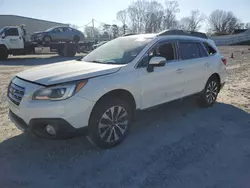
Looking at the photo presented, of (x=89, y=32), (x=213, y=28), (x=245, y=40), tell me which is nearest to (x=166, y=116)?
(x=89, y=32)

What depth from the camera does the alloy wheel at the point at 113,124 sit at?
356 cm

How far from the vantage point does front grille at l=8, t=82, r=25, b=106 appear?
11.0 ft

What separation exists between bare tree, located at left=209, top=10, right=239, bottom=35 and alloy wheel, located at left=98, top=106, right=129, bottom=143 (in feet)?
330

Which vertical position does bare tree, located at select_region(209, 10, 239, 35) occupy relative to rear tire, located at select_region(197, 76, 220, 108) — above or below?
above

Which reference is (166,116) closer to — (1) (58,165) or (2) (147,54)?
(2) (147,54)

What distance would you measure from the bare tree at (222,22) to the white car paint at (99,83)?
99218mm

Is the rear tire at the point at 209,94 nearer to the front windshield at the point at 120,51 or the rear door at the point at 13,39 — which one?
the front windshield at the point at 120,51

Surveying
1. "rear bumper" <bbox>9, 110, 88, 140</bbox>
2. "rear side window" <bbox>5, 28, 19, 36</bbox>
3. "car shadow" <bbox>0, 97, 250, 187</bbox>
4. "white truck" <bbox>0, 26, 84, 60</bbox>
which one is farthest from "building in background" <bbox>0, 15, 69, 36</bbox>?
"rear bumper" <bbox>9, 110, 88, 140</bbox>

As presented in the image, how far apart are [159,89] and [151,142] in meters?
0.94

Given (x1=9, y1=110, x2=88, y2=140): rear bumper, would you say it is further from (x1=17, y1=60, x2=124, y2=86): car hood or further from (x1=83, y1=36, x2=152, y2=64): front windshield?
(x1=83, y1=36, x2=152, y2=64): front windshield

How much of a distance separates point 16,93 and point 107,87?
1.30 metres

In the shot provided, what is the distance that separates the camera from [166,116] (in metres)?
5.21

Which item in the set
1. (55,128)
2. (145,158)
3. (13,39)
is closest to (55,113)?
(55,128)

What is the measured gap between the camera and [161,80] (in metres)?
4.29
